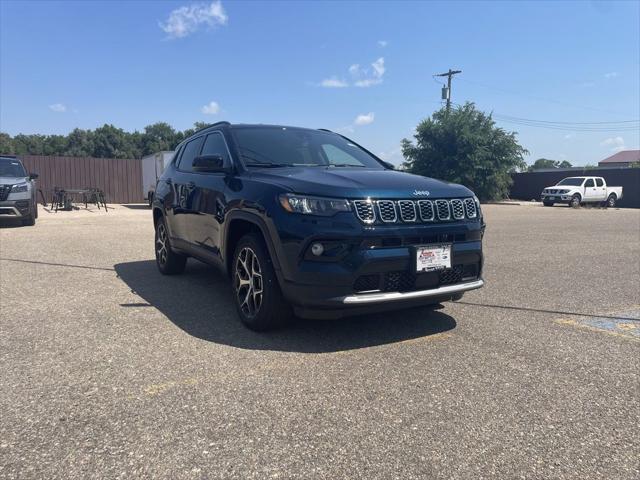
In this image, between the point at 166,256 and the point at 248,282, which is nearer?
the point at 248,282

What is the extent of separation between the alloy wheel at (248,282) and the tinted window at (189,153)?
2002 millimetres

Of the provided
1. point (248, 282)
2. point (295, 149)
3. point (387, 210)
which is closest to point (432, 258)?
point (387, 210)

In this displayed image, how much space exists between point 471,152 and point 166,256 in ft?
99.0

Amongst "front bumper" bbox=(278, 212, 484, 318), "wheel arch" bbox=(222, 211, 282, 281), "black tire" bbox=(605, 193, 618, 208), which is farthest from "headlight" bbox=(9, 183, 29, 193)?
"black tire" bbox=(605, 193, 618, 208)

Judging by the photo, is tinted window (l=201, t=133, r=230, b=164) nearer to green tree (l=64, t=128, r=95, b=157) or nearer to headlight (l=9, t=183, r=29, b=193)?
headlight (l=9, t=183, r=29, b=193)

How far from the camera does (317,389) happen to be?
3064 mm

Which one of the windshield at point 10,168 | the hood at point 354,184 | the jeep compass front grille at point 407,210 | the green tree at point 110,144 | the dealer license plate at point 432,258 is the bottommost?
the dealer license plate at point 432,258

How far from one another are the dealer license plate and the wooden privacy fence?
2516cm

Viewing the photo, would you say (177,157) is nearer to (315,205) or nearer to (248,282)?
(248,282)

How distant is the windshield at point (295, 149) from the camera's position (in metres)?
4.67

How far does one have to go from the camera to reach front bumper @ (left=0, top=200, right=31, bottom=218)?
12305 mm

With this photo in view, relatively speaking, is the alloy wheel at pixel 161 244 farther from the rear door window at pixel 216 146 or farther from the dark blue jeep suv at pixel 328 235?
the dark blue jeep suv at pixel 328 235

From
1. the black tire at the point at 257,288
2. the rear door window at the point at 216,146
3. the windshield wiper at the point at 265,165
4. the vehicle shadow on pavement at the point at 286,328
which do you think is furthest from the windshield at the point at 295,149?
the vehicle shadow on pavement at the point at 286,328

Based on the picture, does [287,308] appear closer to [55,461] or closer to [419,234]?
[419,234]
